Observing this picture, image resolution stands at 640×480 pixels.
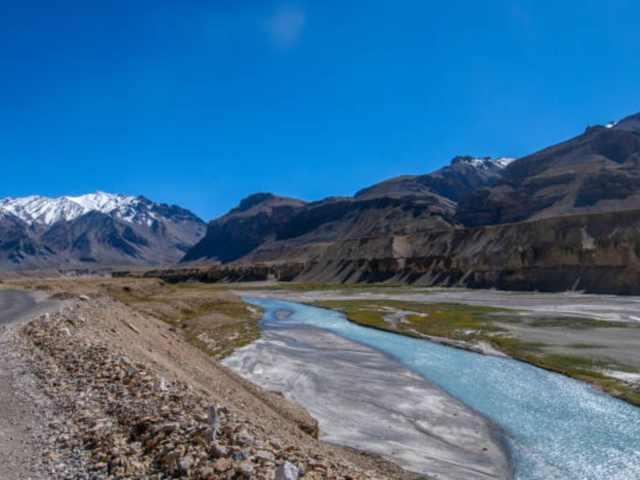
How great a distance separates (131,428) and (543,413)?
19.9m

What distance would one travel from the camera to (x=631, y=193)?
189 metres

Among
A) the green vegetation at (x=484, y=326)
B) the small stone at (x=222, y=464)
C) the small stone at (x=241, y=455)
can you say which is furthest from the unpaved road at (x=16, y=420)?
the green vegetation at (x=484, y=326)

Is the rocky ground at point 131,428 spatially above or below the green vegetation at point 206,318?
above

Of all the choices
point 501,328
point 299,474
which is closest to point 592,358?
point 501,328

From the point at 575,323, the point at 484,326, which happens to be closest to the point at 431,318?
the point at 484,326

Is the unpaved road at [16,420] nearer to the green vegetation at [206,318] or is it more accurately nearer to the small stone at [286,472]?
the small stone at [286,472]

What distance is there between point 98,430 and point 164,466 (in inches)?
92.5

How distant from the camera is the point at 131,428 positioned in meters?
9.47

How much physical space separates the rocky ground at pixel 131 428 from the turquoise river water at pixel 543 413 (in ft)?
20.4

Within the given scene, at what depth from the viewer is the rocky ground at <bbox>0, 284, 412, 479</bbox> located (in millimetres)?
7938

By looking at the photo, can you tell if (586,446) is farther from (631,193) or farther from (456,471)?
(631,193)

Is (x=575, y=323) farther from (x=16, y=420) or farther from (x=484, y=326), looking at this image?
(x=16, y=420)

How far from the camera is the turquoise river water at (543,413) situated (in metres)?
16.0

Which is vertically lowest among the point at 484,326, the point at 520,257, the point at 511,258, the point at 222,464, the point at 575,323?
the point at 484,326
